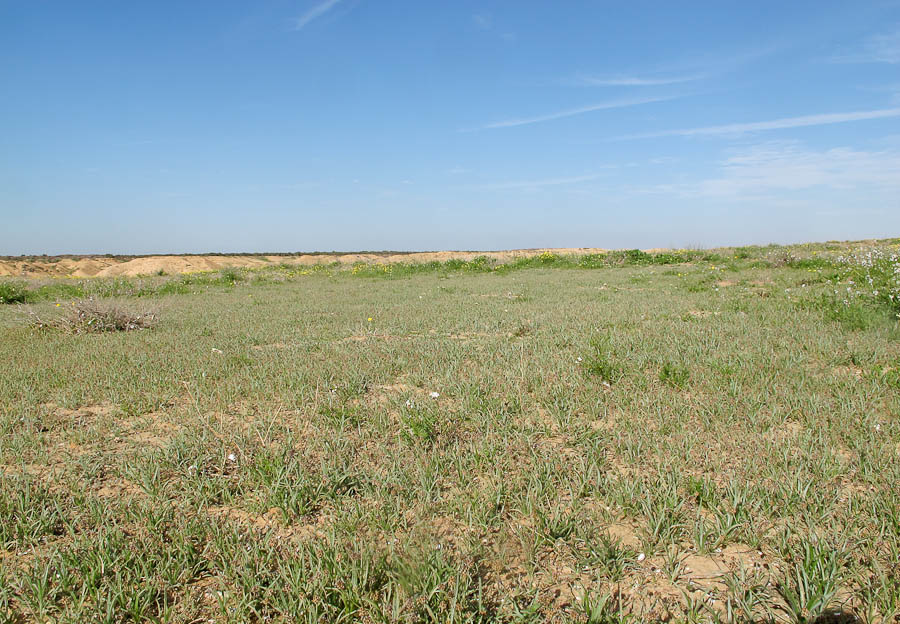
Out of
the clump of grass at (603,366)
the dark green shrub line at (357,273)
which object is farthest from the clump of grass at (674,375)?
the dark green shrub line at (357,273)

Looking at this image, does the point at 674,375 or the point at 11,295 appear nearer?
the point at 674,375

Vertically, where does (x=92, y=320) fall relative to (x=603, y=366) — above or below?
above

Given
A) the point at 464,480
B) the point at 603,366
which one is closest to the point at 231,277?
the point at 603,366

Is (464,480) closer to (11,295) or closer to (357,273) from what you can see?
(11,295)

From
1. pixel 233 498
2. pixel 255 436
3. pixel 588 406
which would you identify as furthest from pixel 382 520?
pixel 588 406

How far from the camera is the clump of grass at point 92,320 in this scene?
7.04 meters

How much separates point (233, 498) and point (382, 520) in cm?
81

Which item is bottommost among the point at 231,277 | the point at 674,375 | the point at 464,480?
the point at 464,480

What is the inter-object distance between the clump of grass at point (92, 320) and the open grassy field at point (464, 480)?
1429 mm

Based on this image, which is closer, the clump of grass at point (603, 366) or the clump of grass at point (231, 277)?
the clump of grass at point (603, 366)

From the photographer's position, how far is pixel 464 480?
258cm

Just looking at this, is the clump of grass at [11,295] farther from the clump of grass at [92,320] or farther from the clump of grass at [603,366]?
the clump of grass at [603,366]

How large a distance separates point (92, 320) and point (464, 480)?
22.5 feet

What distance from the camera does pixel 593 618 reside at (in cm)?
167
